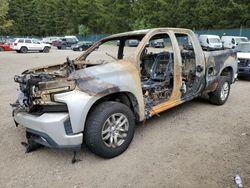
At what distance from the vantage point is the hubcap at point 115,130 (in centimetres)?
411

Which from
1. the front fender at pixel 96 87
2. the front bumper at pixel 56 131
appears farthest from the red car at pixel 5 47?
the front bumper at pixel 56 131

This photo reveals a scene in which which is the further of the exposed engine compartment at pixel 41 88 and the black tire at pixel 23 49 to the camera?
the black tire at pixel 23 49

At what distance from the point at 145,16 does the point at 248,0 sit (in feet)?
63.5

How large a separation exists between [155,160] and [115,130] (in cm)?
73

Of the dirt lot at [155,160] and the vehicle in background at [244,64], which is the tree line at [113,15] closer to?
the vehicle in background at [244,64]

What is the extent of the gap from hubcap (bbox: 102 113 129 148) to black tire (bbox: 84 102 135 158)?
15mm

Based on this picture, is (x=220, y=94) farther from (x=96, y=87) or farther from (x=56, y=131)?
(x=56, y=131)

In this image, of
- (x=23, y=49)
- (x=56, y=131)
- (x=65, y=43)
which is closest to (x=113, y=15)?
(x=65, y=43)

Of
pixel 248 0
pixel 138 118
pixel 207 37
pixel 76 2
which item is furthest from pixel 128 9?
pixel 138 118

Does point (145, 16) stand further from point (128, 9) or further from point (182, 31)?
point (182, 31)

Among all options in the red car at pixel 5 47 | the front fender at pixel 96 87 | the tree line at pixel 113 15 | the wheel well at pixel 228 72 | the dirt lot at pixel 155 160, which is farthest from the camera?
the tree line at pixel 113 15

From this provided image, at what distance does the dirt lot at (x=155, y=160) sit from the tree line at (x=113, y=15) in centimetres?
2548

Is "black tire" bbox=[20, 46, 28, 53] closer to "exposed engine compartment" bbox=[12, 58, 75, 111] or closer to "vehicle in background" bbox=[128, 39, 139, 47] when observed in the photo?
"vehicle in background" bbox=[128, 39, 139, 47]

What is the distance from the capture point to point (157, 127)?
5.43 metres
